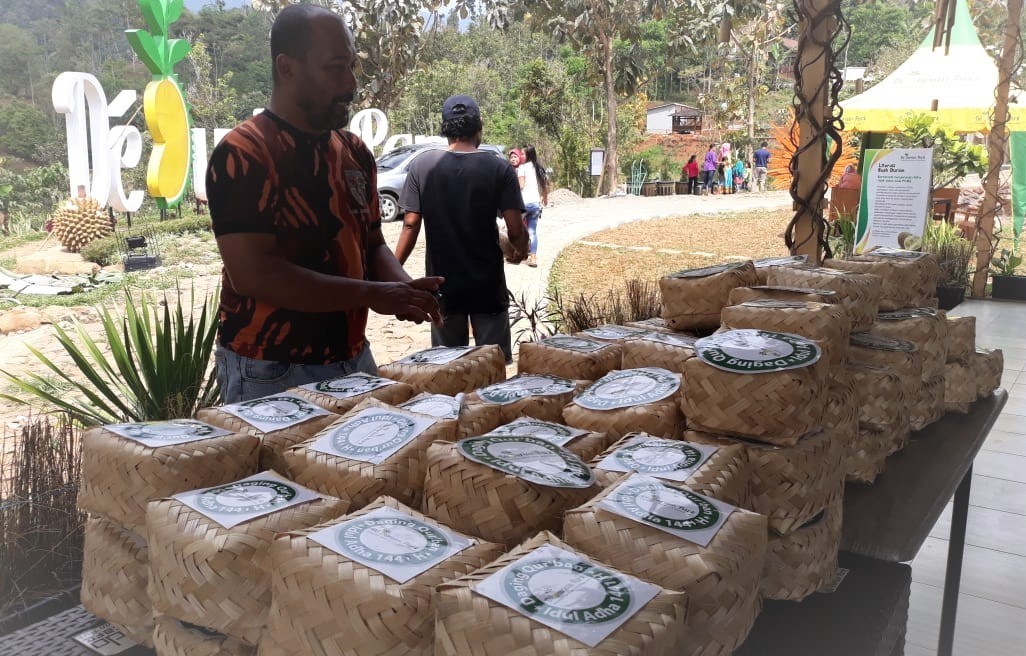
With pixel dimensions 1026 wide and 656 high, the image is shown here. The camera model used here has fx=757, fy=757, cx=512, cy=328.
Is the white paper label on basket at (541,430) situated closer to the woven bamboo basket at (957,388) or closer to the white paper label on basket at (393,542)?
the white paper label on basket at (393,542)

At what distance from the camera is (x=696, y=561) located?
77cm

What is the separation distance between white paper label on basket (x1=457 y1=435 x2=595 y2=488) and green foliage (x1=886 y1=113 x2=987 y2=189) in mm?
9156

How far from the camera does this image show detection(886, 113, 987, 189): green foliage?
886 cm

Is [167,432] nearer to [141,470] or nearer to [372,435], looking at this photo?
[141,470]

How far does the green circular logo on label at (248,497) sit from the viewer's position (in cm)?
84

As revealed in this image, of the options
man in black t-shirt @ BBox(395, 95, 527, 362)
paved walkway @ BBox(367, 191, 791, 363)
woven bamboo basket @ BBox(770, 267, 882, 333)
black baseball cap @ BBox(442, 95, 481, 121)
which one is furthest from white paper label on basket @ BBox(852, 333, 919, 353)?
paved walkway @ BBox(367, 191, 791, 363)

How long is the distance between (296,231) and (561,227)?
40.4 ft

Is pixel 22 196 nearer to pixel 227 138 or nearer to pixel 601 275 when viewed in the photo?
pixel 601 275

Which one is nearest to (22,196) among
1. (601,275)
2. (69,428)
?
(601,275)

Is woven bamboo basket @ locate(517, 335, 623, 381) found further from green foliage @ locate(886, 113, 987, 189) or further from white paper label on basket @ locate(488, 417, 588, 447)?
green foliage @ locate(886, 113, 987, 189)

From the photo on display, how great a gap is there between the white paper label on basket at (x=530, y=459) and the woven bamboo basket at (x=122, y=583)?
A: 426 millimetres

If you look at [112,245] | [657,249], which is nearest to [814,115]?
[657,249]

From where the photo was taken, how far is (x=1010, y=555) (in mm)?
2736

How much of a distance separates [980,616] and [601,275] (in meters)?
7.47
